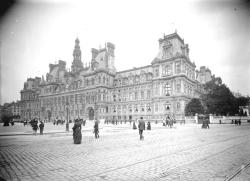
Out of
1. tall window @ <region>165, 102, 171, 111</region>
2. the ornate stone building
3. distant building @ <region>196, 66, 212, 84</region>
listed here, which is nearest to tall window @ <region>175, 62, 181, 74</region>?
the ornate stone building

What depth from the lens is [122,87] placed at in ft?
229

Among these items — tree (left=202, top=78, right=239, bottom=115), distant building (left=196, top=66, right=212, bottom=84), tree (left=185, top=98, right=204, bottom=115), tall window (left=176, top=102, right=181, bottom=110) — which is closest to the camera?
Answer: tree (left=185, top=98, right=204, bottom=115)

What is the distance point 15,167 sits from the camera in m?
7.07

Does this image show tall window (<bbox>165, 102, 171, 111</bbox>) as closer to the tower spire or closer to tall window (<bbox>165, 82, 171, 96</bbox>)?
tall window (<bbox>165, 82, 171, 96</bbox>)

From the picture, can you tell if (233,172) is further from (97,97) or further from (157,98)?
(97,97)

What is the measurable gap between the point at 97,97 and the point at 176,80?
27.4 metres

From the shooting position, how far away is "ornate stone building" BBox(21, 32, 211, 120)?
179 feet

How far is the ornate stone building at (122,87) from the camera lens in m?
54.7

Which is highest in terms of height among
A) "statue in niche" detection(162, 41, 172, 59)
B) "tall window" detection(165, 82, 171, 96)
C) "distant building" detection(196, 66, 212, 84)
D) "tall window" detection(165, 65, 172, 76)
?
"statue in niche" detection(162, 41, 172, 59)

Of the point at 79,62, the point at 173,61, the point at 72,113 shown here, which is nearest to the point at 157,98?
the point at 173,61

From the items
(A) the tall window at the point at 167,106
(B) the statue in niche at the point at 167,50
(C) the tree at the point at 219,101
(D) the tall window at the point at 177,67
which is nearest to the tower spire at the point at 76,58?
(B) the statue in niche at the point at 167,50

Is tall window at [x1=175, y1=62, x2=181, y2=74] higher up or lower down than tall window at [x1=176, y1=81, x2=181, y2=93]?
higher up

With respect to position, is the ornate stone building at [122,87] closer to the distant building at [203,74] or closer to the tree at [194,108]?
the tree at [194,108]

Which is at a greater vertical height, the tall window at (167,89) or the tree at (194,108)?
the tall window at (167,89)
